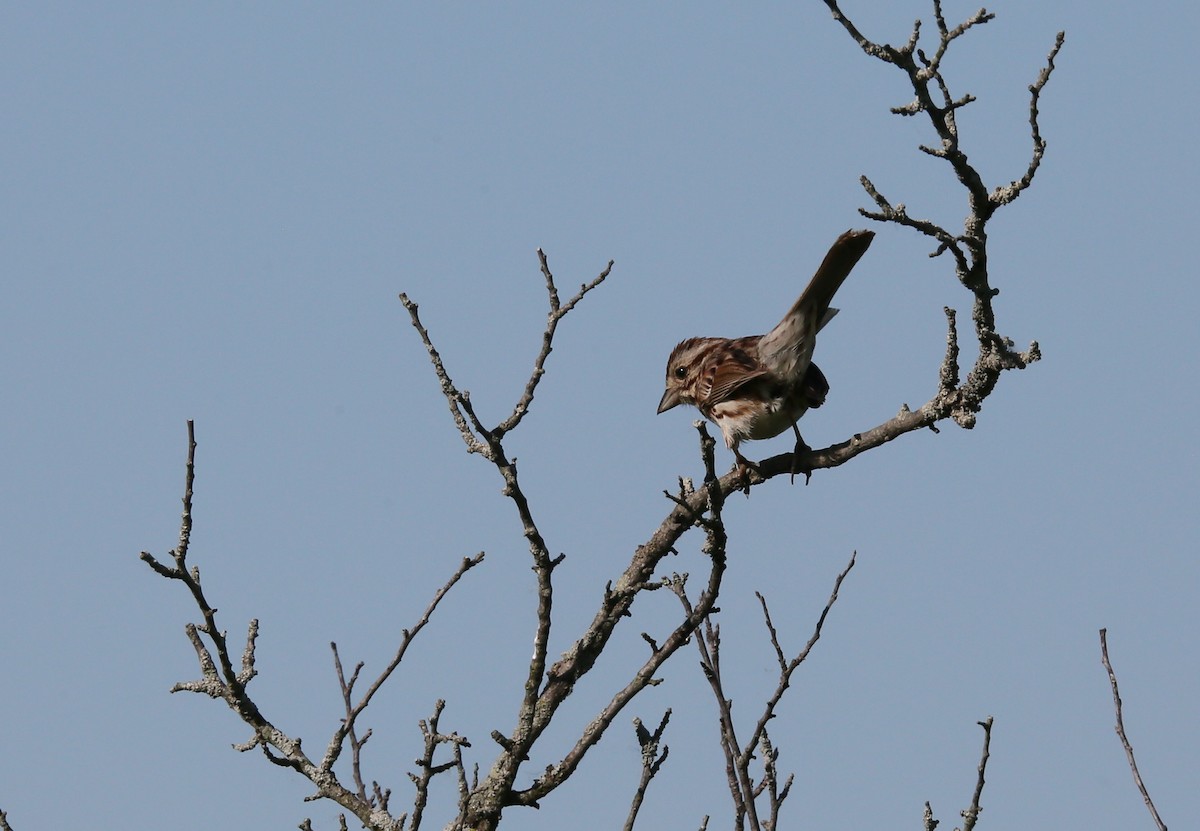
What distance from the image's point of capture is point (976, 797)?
4.60m

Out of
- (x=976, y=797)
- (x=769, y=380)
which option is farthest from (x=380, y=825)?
(x=769, y=380)

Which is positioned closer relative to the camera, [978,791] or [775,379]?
[978,791]

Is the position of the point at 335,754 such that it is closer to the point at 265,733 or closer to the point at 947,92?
the point at 265,733

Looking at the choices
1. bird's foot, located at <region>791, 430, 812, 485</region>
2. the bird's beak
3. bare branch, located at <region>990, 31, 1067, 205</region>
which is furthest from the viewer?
the bird's beak

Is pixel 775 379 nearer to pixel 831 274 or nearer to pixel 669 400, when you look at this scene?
pixel 831 274

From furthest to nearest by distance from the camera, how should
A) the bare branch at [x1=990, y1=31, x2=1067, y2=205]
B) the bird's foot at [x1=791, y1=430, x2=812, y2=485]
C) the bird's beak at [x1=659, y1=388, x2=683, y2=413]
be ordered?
the bird's beak at [x1=659, y1=388, x2=683, y2=413] → the bird's foot at [x1=791, y1=430, x2=812, y2=485] → the bare branch at [x1=990, y1=31, x2=1067, y2=205]

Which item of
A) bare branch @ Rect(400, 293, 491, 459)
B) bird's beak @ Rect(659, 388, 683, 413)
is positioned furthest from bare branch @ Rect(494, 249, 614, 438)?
bird's beak @ Rect(659, 388, 683, 413)

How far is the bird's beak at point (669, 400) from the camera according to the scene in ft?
25.1

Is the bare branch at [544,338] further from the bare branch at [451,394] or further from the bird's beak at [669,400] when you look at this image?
the bird's beak at [669,400]

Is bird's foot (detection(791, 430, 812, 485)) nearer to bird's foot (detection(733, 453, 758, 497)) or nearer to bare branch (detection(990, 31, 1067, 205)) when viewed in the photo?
bird's foot (detection(733, 453, 758, 497))

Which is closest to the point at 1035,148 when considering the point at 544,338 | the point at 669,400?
the point at 544,338

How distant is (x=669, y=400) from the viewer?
7.71 meters

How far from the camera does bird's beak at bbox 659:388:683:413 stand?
7.65 m

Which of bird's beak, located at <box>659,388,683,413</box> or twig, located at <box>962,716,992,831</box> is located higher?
bird's beak, located at <box>659,388,683,413</box>
